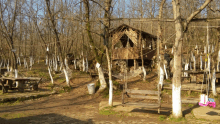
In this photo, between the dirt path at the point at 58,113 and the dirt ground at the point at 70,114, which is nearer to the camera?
the dirt ground at the point at 70,114

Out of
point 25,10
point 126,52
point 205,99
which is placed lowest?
point 205,99

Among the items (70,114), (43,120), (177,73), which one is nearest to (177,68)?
(177,73)

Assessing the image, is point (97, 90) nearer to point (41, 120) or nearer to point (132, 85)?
point (132, 85)

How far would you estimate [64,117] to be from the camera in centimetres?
842

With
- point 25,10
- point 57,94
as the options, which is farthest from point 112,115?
point 25,10

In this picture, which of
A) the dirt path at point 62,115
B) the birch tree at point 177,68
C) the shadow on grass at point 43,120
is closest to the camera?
the birch tree at point 177,68

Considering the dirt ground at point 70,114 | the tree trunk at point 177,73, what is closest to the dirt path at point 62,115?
the dirt ground at point 70,114

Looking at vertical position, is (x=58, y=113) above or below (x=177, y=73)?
below

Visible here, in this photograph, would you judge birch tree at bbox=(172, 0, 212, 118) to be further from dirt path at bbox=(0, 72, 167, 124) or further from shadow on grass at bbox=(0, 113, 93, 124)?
shadow on grass at bbox=(0, 113, 93, 124)

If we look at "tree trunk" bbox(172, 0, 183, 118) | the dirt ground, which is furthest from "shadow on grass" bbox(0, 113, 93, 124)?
"tree trunk" bbox(172, 0, 183, 118)

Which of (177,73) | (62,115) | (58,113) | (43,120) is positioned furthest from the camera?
(58,113)

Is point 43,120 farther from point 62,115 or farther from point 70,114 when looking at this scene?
point 70,114

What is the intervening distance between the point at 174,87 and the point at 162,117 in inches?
51.9

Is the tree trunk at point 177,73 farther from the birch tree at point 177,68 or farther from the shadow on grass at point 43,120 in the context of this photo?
the shadow on grass at point 43,120
